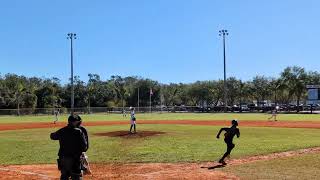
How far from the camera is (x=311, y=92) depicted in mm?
103500

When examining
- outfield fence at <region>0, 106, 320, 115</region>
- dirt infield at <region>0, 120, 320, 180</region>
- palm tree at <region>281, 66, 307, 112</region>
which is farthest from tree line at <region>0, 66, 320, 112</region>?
dirt infield at <region>0, 120, 320, 180</region>

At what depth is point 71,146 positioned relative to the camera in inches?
448

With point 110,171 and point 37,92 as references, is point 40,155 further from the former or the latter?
point 37,92

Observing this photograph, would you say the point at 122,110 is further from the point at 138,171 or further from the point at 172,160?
the point at 138,171

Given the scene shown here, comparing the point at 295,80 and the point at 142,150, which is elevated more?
the point at 295,80

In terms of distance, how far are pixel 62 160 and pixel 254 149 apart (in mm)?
14721

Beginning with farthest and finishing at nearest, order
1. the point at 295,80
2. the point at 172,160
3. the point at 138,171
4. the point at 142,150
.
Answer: the point at 295,80, the point at 142,150, the point at 172,160, the point at 138,171

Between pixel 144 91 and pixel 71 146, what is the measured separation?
468ft

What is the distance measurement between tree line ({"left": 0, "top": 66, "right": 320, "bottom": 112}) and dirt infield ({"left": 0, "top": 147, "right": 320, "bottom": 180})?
100 meters

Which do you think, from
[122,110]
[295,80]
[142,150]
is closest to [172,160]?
[142,150]

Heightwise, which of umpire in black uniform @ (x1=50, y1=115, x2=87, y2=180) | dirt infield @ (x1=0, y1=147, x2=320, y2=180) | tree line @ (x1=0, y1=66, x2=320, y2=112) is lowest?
dirt infield @ (x1=0, y1=147, x2=320, y2=180)

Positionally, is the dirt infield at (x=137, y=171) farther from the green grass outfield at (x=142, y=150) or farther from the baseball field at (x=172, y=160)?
the green grass outfield at (x=142, y=150)

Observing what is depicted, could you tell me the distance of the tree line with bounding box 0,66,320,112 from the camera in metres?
124

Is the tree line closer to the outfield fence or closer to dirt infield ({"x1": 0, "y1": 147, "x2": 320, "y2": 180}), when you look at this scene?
the outfield fence
